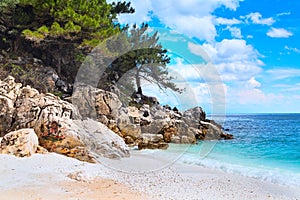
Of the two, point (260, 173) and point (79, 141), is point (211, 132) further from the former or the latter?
point (79, 141)

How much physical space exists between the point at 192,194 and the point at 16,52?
40.0 ft

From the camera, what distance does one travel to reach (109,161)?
8359 mm

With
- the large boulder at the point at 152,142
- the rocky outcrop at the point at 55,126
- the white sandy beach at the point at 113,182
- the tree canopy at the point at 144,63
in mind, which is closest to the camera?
the white sandy beach at the point at 113,182

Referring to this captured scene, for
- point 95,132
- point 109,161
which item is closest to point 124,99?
point 95,132

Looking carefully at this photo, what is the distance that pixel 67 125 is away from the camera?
8.77 meters

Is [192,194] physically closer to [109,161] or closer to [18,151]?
[109,161]

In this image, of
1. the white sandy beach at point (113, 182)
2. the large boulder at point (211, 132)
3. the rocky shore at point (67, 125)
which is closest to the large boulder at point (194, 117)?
the large boulder at point (211, 132)

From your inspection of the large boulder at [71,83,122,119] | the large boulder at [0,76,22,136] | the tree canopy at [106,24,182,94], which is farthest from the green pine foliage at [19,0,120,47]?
the tree canopy at [106,24,182,94]

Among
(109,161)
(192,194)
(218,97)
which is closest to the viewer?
(192,194)

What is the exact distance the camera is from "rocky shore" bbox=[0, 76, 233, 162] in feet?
26.1

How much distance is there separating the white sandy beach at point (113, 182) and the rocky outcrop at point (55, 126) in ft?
2.00

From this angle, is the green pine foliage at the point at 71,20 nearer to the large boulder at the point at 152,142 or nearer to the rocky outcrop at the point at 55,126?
the rocky outcrop at the point at 55,126

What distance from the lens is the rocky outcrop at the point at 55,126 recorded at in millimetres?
8359

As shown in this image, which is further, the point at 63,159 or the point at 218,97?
the point at 218,97
